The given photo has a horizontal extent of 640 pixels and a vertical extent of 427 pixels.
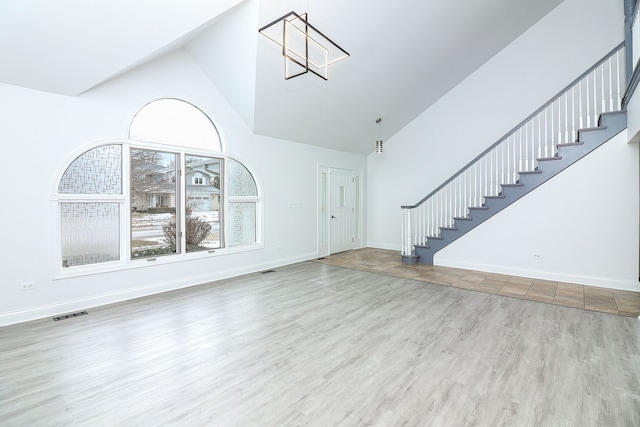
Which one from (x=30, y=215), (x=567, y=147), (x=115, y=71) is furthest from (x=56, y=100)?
(x=567, y=147)

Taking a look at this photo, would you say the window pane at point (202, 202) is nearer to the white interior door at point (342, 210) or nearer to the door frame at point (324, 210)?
the door frame at point (324, 210)

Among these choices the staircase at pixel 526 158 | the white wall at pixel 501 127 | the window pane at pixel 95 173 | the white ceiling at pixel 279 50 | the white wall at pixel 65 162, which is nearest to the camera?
the white ceiling at pixel 279 50

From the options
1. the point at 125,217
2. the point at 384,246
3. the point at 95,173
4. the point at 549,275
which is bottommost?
the point at 549,275

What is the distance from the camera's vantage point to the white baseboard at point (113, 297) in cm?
335

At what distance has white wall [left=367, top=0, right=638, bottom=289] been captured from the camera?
4.82 m

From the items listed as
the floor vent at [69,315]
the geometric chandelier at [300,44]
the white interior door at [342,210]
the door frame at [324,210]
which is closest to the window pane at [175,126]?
the geometric chandelier at [300,44]

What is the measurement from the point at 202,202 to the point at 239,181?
788mm

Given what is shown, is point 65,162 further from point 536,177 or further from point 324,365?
point 536,177

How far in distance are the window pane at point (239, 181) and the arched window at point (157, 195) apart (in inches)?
0.7

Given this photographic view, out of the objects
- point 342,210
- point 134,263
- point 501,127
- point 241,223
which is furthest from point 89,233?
point 501,127

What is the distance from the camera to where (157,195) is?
4.50 metres

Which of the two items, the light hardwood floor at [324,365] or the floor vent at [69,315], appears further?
the floor vent at [69,315]

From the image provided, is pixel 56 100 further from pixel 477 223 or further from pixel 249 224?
pixel 477 223

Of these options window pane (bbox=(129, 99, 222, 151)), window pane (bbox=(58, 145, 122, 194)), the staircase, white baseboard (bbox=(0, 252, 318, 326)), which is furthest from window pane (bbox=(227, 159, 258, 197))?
the staircase
